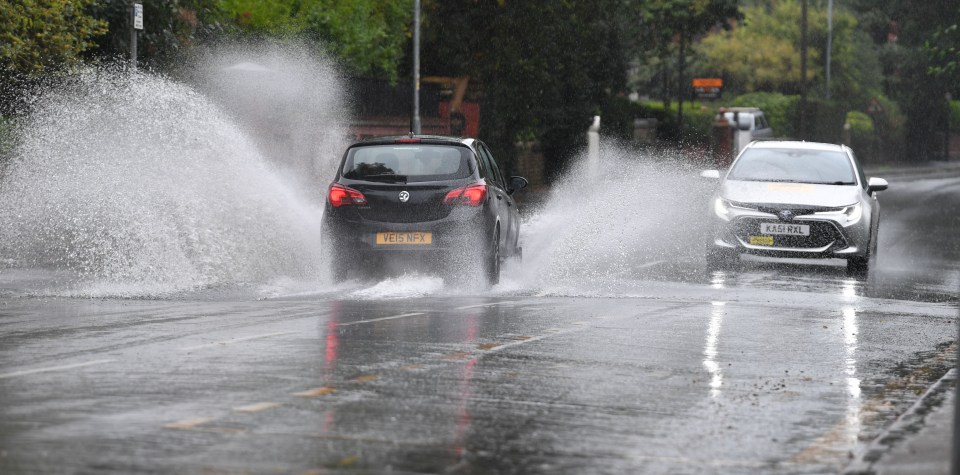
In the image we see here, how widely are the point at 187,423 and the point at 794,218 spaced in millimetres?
12650

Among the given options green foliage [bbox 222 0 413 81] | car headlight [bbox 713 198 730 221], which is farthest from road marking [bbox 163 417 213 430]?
green foliage [bbox 222 0 413 81]

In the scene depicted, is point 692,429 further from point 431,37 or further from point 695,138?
point 695,138

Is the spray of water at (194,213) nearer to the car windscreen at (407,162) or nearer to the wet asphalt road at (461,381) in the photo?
the car windscreen at (407,162)

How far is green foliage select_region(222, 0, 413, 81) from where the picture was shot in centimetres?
3431

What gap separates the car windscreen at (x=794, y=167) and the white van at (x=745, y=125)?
36184 mm

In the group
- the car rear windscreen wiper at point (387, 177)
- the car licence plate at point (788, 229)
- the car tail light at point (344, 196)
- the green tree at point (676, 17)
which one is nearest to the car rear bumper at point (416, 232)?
the car tail light at point (344, 196)

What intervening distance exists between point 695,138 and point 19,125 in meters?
39.0

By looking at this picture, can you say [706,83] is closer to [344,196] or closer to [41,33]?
[41,33]

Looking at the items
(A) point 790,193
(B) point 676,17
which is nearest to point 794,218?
(A) point 790,193

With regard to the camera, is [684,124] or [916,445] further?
[684,124]

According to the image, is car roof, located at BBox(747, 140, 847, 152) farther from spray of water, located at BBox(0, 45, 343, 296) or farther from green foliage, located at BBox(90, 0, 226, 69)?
green foliage, located at BBox(90, 0, 226, 69)

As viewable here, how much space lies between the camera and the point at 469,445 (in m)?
7.22

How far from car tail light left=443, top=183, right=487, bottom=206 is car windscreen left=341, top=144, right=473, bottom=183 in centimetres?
18

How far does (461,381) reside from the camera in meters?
9.32
